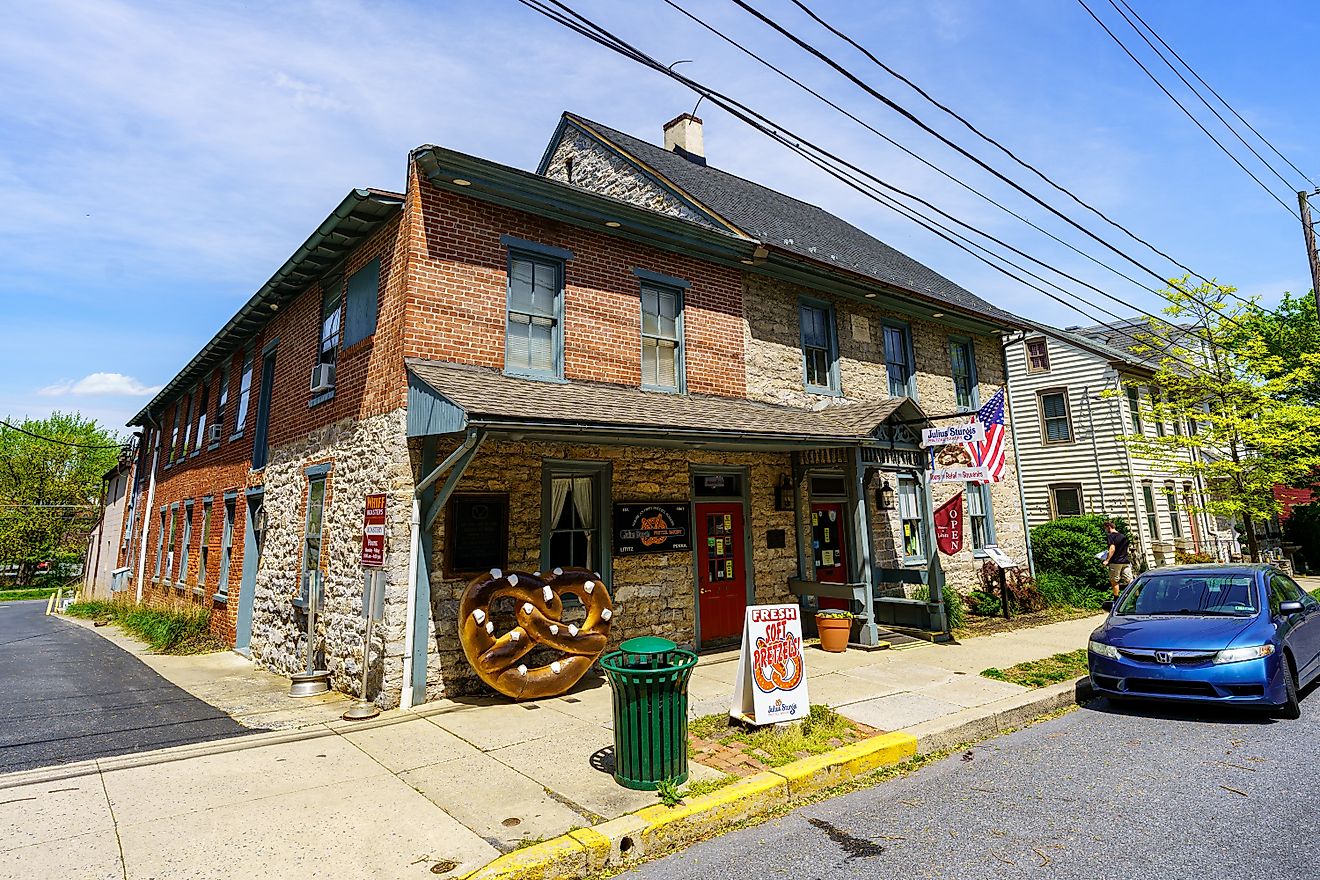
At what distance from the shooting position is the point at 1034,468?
78.0ft

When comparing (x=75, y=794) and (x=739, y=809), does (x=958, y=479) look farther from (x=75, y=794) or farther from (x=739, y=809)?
(x=75, y=794)

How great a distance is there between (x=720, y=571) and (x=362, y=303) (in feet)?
21.7

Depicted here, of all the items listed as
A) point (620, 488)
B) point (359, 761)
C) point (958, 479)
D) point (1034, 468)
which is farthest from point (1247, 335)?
point (359, 761)

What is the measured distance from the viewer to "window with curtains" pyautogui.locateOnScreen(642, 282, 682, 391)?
1054 cm

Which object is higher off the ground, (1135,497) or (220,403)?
(220,403)

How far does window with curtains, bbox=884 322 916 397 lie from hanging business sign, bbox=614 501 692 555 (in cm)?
643

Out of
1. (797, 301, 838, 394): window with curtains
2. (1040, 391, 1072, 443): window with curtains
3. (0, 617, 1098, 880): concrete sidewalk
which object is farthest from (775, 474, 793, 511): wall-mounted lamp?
(1040, 391, 1072, 443): window with curtains

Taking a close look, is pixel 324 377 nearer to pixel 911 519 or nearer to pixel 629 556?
pixel 629 556

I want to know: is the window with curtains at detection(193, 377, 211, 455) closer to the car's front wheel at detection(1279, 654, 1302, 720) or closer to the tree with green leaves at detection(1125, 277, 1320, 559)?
the car's front wheel at detection(1279, 654, 1302, 720)

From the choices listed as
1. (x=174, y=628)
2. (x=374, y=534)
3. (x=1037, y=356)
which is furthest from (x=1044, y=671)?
(x=1037, y=356)

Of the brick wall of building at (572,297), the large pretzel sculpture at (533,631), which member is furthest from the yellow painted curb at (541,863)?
the brick wall of building at (572,297)

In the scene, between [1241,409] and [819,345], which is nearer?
[819,345]

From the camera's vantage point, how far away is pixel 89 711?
25.6 ft

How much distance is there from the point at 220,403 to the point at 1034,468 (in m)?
24.9
